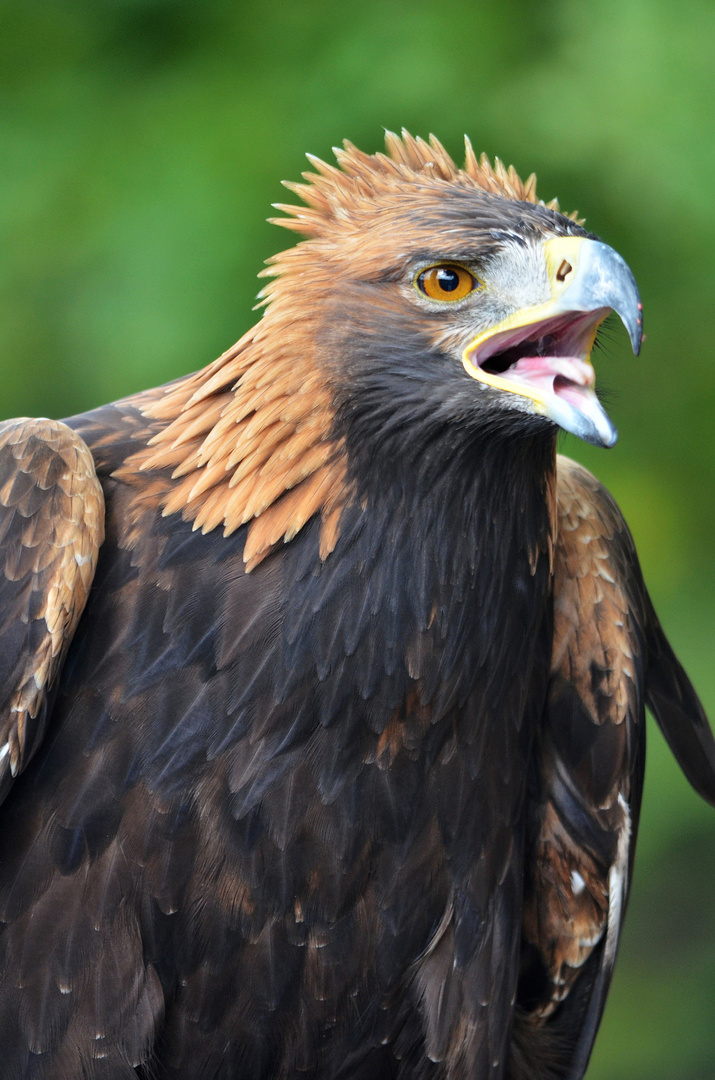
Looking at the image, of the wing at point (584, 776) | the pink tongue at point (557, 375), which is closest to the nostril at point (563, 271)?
the pink tongue at point (557, 375)

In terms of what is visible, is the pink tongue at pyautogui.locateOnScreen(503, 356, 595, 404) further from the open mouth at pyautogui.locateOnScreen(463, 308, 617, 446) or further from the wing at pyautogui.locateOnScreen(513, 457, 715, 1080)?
the wing at pyautogui.locateOnScreen(513, 457, 715, 1080)

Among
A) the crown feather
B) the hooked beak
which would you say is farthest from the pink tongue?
the crown feather

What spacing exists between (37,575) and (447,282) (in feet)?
3.28

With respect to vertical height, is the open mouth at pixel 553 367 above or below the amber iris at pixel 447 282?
below

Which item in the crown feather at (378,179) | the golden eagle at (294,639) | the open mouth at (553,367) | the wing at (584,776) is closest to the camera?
the open mouth at (553,367)

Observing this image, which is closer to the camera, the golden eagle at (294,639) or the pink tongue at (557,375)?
the pink tongue at (557,375)

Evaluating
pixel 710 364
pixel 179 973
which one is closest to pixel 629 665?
pixel 179 973

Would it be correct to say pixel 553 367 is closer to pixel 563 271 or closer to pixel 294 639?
pixel 563 271

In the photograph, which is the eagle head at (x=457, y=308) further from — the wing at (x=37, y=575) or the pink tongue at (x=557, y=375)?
the wing at (x=37, y=575)

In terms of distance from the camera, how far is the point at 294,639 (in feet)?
7.94

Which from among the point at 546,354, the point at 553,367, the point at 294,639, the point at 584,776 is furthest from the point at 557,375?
the point at 584,776

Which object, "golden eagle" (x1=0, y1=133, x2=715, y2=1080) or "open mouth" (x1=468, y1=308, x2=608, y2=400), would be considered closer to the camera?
"open mouth" (x1=468, y1=308, x2=608, y2=400)

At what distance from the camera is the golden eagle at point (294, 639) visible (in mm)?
2338

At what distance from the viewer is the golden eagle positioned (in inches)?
92.0
